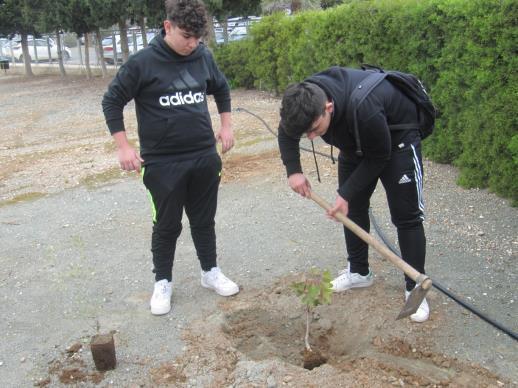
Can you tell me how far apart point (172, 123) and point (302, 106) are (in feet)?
3.41

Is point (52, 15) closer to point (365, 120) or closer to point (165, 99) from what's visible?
point (165, 99)

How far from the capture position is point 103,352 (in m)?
3.10

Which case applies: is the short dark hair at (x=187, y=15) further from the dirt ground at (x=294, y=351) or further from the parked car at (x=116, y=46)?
the parked car at (x=116, y=46)

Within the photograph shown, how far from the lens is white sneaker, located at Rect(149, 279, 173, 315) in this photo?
3729 mm

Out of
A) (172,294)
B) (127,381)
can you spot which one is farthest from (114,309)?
(127,381)

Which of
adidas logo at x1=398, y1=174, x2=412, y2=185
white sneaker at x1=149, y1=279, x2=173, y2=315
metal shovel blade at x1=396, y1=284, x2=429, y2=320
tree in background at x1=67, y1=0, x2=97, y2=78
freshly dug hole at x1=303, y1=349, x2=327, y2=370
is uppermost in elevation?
tree in background at x1=67, y1=0, x2=97, y2=78

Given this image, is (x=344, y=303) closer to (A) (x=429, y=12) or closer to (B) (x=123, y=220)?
(B) (x=123, y=220)

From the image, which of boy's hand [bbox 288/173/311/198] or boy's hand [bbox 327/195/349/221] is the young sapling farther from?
boy's hand [bbox 288/173/311/198]

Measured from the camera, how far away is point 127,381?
3.08 meters

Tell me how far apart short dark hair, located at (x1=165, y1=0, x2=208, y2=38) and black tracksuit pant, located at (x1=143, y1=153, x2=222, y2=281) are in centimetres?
81

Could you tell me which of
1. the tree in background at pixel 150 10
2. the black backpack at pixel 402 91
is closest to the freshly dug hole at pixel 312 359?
the black backpack at pixel 402 91

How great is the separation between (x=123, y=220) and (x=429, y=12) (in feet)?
13.0

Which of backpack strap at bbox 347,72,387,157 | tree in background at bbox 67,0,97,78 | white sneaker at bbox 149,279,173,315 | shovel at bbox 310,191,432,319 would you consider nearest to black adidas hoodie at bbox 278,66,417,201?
backpack strap at bbox 347,72,387,157

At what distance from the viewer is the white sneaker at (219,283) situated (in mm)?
3910
